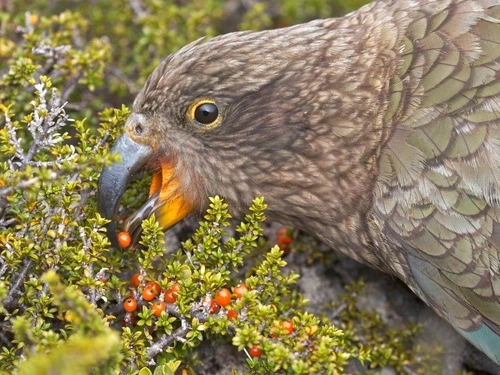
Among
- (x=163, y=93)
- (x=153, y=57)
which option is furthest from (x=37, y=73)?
(x=163, y=93)

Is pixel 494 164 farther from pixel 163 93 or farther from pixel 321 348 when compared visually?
pixel 163 93

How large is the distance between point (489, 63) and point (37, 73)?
2060mm

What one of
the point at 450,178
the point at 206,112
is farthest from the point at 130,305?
the point at 450,178

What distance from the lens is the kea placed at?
2660 mm

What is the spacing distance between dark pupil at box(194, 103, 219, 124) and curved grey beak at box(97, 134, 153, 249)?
22cm

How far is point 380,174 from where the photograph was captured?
277 cm

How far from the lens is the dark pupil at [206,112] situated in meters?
2.71

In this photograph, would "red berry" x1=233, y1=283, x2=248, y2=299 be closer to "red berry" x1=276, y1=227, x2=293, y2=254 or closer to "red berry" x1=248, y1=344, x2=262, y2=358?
"red berry" x1=248, y1=344, x2=262, y2=358

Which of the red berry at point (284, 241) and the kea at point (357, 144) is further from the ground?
the kea at point (357, 144)

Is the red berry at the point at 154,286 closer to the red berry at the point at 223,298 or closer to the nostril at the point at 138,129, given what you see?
the red berry at the point at 223,298

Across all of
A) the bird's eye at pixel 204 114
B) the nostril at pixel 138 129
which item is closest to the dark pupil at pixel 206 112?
the bird's eye at pixel 204 114

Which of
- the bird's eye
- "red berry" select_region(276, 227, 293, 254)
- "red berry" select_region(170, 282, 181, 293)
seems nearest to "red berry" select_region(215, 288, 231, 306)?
"red berry" select_region(170, 282, 181, 293)

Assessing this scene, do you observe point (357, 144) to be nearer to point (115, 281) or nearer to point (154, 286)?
point (154, 286)

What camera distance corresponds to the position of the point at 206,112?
271 centimetres
